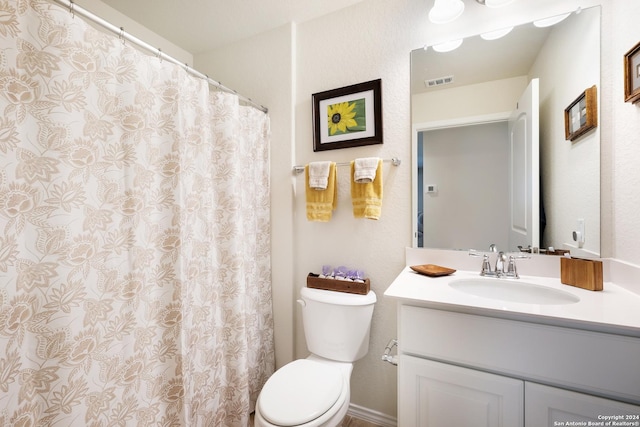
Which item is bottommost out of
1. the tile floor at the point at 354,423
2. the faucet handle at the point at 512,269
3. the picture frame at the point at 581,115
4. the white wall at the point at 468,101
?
the tile floor at the point at 354,423

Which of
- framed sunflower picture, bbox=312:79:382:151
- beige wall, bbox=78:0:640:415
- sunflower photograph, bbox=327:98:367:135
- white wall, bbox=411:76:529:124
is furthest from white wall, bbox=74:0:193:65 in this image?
white wall, bbox=411:76:529:124

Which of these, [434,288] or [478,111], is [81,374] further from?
[478,111]

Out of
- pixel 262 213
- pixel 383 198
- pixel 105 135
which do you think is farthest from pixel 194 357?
pixel 383 198

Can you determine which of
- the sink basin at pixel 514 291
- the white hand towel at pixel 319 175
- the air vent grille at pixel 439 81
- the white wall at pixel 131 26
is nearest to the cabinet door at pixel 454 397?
the sink basin at pixel 514 291

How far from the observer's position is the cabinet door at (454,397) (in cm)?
85

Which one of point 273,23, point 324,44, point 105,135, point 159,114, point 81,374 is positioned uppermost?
point 273,23

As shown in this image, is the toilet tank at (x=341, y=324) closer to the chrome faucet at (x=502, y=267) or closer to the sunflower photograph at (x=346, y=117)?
the chrome faucet at (x=502, y=267)

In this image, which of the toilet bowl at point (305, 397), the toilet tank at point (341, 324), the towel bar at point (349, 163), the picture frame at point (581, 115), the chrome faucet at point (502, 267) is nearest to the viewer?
the toilet bowl at point (305, 397)

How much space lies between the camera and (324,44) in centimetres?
167

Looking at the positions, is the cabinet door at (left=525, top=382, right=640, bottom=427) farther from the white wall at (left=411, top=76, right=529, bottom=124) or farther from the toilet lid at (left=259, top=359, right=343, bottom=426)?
the white wall at (left=411, top=76, right=529, bottom=124)

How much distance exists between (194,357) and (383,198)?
4.09 feet

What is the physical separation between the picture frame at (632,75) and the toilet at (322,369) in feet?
4.29

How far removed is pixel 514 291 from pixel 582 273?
0.79ft

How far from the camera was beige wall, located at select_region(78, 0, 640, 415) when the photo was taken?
1.07 m
